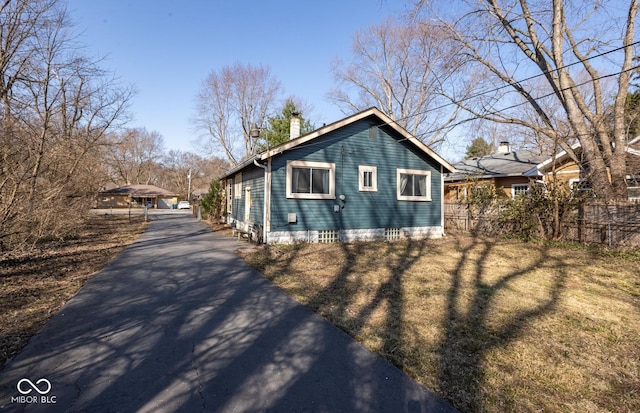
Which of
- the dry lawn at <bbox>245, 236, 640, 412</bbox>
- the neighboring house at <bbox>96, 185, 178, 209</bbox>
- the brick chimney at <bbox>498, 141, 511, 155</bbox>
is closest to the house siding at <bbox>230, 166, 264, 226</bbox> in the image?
the dry lawn at <bbox>245, 236, 640, 412</bbox>

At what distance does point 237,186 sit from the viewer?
674 inches

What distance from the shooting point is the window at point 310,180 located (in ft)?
38.2

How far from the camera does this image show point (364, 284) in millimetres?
6867

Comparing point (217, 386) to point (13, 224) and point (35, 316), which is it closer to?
point (35, 316)

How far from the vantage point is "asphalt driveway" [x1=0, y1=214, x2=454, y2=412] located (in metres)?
2.85

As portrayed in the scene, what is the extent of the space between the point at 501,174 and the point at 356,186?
480 inches

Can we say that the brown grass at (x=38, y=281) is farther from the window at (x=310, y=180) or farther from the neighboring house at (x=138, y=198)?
the neighboring house at (x=138, y=198)

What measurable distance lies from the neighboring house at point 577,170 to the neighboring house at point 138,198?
41863 millimetres

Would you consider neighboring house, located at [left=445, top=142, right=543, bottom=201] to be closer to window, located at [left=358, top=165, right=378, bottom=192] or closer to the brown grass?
window, located at [left=358, top=165, right=378, bottom=192]

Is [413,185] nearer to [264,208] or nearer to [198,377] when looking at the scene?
[264,208]

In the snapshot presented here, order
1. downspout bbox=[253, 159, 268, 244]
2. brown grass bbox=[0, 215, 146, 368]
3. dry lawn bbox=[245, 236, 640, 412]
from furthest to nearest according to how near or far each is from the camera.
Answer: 1. downspout bbox=[253, 159, 268, 244]
2. brown grass bbox=[0, 215, 146, 368]
3. dry lawn bbox=[245, 236, 640, 412]

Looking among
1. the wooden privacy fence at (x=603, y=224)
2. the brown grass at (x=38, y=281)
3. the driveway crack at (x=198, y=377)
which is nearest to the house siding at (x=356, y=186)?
the wooden privacy fence at (x=603, y=224)

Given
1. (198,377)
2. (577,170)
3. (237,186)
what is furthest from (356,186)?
(577,170)

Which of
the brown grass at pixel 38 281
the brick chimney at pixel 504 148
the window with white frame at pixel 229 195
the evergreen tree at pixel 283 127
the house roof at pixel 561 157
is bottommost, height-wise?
the brown grass at pixel 38 281
